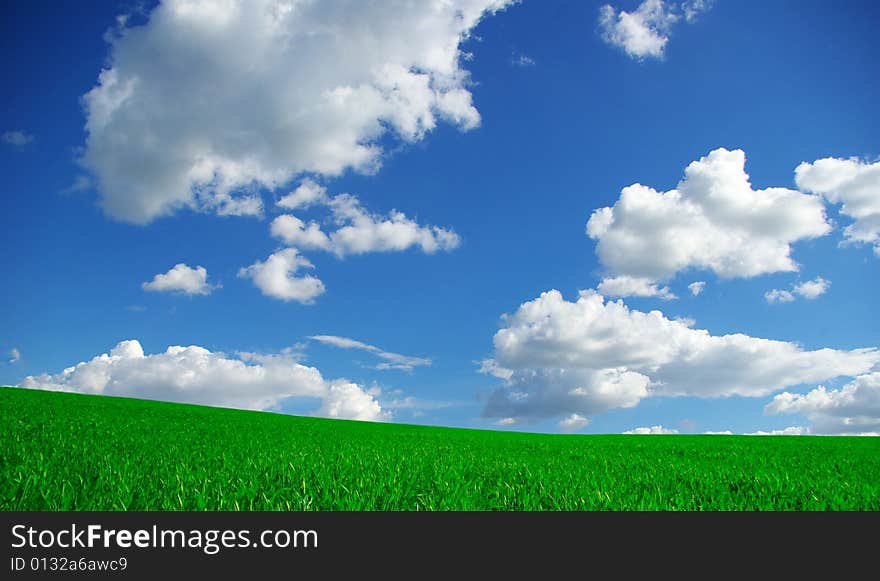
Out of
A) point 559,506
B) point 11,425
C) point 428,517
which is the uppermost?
point 11,425

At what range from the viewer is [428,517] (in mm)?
3008

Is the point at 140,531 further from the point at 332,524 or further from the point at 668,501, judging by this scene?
the point at 668,501

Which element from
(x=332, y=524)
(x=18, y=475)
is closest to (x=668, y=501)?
(x=332, y=524)

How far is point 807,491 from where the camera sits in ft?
18.8

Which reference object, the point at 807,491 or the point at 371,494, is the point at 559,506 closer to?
the point at 371,494

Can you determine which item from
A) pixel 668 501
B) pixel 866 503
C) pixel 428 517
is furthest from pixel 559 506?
pixel 866 503

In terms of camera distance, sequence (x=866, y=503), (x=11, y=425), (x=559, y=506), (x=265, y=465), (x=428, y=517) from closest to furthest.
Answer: (x=428, y=517) → (x=559, y=506) → (x=866, y=503) → (x=265, y=465) → (x=11, y=425)

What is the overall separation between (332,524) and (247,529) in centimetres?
52

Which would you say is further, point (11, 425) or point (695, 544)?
point (11, 425)

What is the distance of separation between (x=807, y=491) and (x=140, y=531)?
692cm

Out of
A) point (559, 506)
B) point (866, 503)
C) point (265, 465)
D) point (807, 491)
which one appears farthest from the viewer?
point (265, 465)

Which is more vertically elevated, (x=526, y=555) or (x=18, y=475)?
(x=18, y=475)

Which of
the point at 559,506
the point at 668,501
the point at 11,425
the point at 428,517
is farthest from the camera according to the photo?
the point at 11,425

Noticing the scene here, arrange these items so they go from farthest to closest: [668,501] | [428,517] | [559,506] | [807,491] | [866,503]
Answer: [807,491]
[866,503]
[668,501]
[559,506]
[428,517]
